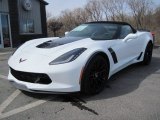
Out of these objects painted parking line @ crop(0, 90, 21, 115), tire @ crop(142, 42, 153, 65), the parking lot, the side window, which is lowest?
painted parking line @ crop(0, 90, 21, 115)

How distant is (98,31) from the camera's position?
203 inches

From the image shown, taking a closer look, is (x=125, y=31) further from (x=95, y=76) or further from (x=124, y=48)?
(x=95, y=76)

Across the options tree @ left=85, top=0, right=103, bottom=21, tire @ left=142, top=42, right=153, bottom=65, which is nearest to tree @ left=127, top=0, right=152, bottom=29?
tree @ left=85, top=0, right=103, bottom=21

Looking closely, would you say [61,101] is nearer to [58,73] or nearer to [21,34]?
[58,73]

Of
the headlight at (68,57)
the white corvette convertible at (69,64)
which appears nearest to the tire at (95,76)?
the white corvette convertible at (69,64)

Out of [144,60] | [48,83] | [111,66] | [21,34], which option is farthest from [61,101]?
[21,34]

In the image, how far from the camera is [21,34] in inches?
663

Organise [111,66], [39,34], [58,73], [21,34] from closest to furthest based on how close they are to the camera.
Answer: [58,73], [111,66], [21,34], [39,34]

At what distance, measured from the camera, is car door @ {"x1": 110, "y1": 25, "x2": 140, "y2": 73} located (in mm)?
4790

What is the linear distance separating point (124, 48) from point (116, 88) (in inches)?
40.1

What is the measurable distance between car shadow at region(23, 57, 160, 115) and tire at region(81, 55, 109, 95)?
0.11 metres

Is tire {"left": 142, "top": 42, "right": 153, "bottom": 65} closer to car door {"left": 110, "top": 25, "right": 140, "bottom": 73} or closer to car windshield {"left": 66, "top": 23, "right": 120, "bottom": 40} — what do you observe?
car door {"left": 110, "top": 25, "right": 140, "bottom": 73}

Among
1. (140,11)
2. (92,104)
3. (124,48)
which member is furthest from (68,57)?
(140,11)

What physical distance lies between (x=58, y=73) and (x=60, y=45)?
2.50ft
